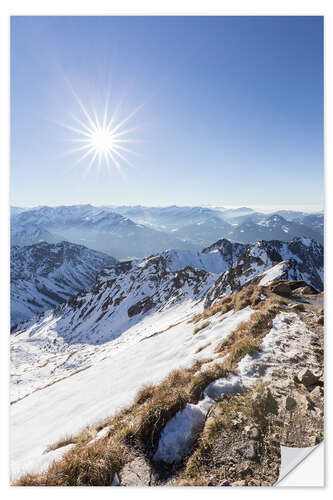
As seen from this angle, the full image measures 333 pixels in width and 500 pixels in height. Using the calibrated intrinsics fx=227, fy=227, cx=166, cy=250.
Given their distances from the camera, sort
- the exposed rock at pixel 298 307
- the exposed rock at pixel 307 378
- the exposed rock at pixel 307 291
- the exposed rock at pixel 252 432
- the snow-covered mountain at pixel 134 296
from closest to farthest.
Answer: the exposed rock at pixel 252 432, the exposed rock at pixel 307 378, the exposed rock at pixel 298 307, the exposed rock at pixel 307 291, the snow-covered mountain at pixel 134 296

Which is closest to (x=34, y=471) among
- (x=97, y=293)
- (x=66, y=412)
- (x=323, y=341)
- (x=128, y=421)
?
(x=128, y=421)

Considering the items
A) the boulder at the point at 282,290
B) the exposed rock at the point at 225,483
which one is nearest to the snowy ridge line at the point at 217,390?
the exposed rock at the point at 225,483

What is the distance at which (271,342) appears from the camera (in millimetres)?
6586

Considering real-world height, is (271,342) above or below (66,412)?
above

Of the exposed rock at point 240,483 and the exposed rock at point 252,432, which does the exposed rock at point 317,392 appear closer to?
the exposed rock at point 252,432

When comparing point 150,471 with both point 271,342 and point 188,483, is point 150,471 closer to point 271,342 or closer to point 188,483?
point 188,483

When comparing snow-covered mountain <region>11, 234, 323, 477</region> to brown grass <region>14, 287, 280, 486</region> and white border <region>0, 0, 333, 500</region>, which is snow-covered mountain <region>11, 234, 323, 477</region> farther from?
white border <region>0, 0, 333, 500</region>

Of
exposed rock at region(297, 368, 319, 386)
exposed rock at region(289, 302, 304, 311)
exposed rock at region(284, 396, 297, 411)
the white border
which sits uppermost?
the white border

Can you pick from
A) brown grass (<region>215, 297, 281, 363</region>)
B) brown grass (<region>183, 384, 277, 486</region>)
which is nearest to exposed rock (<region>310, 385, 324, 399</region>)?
brown grass (<region>183, 384, 277, 486</region>)
